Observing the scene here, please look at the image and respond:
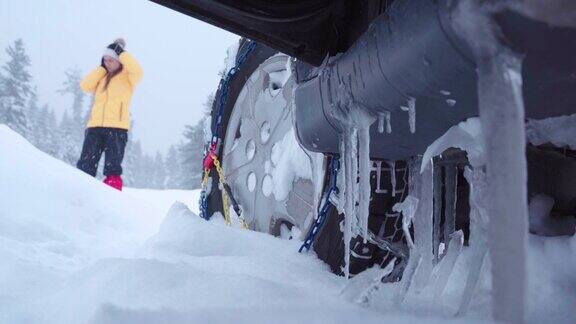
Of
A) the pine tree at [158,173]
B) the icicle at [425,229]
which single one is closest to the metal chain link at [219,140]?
the icicle at [425,229]

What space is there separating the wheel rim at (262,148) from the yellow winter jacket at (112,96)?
308cm

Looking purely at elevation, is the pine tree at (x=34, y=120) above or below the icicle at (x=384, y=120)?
above

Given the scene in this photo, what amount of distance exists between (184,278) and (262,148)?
1174mm

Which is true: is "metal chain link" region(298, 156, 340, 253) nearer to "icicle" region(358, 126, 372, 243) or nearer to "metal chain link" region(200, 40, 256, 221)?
"icicle" region(358, 126, 372, 243)

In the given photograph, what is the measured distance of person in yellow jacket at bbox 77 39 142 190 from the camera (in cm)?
514

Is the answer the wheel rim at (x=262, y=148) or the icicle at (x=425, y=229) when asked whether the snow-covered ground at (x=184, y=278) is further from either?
the wheel rim at (x=262, y=148)

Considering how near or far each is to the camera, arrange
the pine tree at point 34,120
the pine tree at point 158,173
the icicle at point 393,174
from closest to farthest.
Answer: the icicle at point 393,174 < the pine tree at point 34,120 < the pine tree at point 158,173

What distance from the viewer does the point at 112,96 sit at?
5.18 metres

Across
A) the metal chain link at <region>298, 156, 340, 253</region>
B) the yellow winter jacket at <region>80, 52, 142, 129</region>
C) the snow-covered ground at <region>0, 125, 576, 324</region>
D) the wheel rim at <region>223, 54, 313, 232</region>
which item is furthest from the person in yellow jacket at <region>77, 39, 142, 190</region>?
the metal chain link at <region>298, 156, 340, 253</region>

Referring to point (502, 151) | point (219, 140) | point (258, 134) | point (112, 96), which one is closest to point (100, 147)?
point (112, 96)

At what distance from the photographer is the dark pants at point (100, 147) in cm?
516

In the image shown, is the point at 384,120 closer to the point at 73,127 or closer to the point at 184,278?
the point at 184,278

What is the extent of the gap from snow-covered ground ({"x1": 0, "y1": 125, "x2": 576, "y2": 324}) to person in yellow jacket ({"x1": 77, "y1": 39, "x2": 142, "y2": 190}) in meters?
2.63

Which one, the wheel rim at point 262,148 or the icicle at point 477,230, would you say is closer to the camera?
the icicle at point 477,230
